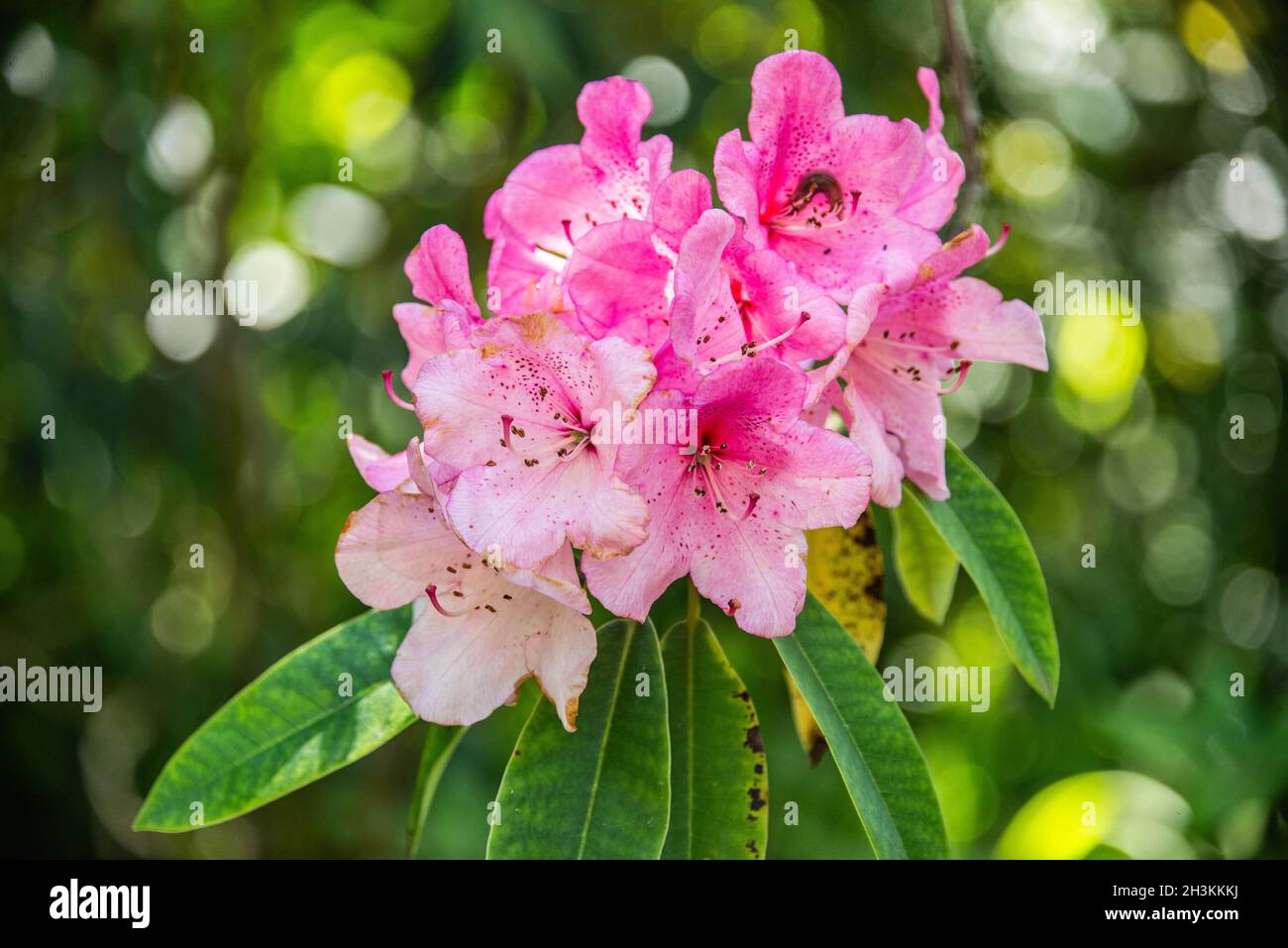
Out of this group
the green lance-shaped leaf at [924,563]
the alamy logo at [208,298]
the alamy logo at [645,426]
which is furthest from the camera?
the alamy logo at [208,298]

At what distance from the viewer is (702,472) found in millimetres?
863

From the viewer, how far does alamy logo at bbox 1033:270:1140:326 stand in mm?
2131

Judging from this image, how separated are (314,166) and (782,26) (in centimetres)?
136

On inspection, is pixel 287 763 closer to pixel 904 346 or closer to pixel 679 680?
pixel 679 680

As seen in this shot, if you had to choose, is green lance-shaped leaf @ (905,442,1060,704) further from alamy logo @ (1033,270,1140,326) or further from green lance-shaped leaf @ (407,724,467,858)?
alamy logo @ (1033,270,1140,326)

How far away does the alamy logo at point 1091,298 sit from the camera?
213 cm

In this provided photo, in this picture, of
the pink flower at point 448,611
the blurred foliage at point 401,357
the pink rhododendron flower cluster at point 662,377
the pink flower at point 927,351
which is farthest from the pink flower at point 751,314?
the blurred foliage at point 401,357

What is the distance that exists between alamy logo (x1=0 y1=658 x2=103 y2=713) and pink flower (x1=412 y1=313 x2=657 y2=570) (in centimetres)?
231

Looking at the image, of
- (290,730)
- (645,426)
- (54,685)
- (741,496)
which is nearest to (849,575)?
(741,496)

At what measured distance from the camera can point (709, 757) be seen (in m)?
0.99

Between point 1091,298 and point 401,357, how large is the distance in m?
1.63

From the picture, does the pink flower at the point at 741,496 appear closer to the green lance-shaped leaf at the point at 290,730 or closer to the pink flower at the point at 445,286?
the pink flower at the point at 445,286
